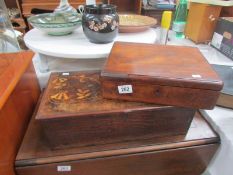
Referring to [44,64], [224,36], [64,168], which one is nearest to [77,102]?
[64,168]

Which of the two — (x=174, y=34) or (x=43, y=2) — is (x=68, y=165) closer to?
(x=174, y=34)

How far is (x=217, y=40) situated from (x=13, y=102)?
2.68 ft

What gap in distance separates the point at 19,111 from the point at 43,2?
1.38m

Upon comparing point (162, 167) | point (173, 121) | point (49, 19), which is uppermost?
point (49, 19)

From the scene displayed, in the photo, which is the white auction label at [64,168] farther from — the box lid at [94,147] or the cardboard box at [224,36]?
the cardboard box at [224,36]

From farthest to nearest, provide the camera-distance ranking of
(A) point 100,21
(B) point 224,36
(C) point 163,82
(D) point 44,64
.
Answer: (B) point 224,36
(D) point 44,64
(A) point 100,21
(C) point 163,82

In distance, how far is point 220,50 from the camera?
86cm

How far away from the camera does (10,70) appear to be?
1.61ft

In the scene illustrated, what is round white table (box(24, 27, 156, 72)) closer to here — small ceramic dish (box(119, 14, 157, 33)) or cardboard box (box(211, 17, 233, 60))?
small ceramic dish (box(119, 14, 157, 33))

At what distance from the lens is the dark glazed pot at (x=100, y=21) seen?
58 cm

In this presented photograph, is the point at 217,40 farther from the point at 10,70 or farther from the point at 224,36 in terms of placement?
the point at 10,70

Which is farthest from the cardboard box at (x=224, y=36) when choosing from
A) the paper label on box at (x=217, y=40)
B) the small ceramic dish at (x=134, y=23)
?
the small ceramic dish at (x=134, y=23)

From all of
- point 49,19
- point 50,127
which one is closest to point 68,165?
point 50,127

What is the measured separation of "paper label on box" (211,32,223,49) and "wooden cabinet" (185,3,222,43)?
0.13 ft
